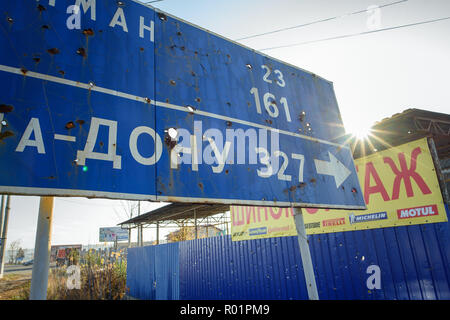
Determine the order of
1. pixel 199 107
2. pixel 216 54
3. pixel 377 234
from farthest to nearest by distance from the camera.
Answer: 1. pixel 377 234
2. pixel 216 54
3. pixel 199 107

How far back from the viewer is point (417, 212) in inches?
183

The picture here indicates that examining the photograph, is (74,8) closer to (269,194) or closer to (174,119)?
(174,119)

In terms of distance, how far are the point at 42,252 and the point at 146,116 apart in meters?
0.91

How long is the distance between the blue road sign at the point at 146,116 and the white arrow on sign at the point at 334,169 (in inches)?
0.5

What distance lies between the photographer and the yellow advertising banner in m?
4.55

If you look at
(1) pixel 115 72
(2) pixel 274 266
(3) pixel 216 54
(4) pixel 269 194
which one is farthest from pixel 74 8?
(2) pixel 274 266

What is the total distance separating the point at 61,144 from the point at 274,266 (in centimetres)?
649

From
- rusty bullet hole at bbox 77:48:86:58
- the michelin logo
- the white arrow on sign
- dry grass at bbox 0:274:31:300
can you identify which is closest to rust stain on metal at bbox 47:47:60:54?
rusty bullet hole at bbox 77:48:86:58

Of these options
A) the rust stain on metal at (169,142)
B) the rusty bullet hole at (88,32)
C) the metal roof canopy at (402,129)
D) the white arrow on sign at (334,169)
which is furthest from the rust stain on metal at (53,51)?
the metal roof canopy at (402,129)

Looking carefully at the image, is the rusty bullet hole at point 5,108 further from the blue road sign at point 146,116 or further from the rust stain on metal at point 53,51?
the rust stain on metal at point 53,51

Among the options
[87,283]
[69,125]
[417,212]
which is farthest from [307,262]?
[87,283]

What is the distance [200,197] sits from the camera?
1.68 m

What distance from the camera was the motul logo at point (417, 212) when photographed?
446cm
